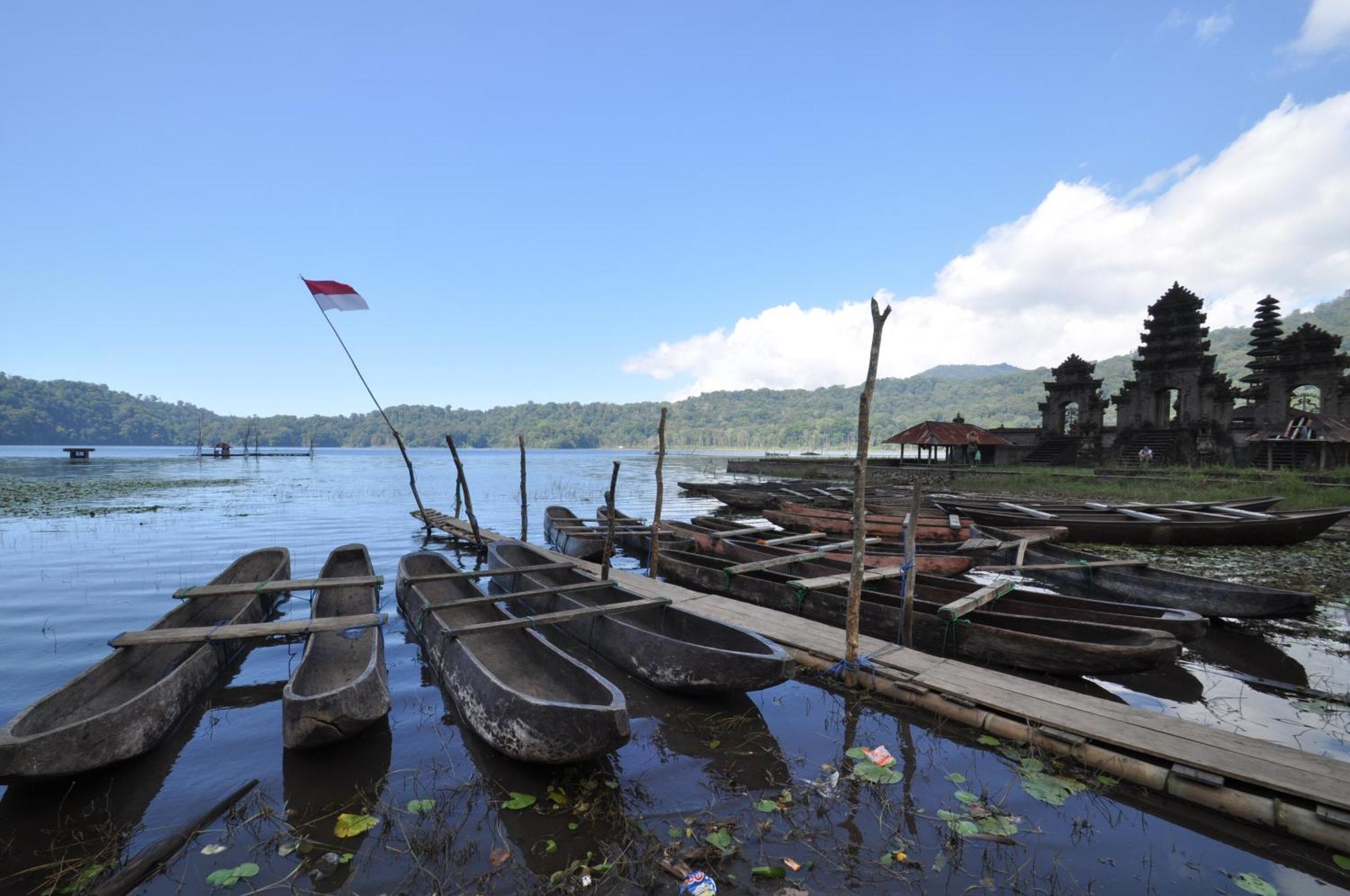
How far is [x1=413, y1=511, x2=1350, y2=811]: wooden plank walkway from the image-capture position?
4059 mm

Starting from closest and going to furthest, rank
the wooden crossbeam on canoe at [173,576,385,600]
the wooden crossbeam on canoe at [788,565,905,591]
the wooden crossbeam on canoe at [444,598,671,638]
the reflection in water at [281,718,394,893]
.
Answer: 1. the reflection in water at [281,718,394,893]
2. the wooden crossbeam on canoe at [444,598,671,638]
3. the wooden crossbeam on canoe at [173,576,385,600]
4. the wooden crossbeam on canoe at [788,565,905,591]

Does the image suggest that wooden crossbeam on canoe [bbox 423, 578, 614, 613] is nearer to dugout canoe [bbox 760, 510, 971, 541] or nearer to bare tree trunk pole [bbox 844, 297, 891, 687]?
bare tree trunk pole [bbox 844, 297, 891, 687]

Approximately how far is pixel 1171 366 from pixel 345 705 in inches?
1684

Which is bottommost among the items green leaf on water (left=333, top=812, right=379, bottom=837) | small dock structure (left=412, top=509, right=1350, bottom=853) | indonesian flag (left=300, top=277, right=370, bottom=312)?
green leaf on water (left=333, top=812, right=379, bottom=837)

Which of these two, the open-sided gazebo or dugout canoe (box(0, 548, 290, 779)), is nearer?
dugout canoe (box(0, 548, 290, 779))

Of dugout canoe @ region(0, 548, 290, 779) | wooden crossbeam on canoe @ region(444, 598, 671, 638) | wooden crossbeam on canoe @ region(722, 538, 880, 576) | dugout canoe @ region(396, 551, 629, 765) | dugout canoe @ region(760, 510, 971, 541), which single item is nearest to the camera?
dugout canoe @ region(0, 548, 290, 779)

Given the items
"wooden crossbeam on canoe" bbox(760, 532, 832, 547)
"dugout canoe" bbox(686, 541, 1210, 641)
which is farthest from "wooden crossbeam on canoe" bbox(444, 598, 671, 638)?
"wooden crossbeam on canoe" bbox(760, 532, 832, 547)

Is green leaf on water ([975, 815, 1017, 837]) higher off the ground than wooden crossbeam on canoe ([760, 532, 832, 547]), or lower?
lower

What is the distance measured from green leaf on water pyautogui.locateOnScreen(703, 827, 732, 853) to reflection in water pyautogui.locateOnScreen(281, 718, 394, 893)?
7.98 feet

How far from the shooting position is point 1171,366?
32.8 metres

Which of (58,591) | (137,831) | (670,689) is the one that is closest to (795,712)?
(670,689)

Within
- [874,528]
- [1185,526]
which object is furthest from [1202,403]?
[874,528]

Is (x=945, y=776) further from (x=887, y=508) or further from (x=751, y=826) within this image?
(x=887, y=508)

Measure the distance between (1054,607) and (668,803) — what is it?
6227 millimetres
